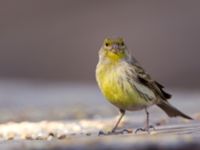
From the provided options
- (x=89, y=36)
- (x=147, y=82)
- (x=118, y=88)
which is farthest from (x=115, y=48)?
(x=89, y=36)

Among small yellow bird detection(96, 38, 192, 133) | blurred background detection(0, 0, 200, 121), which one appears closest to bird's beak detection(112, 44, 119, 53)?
small yellow bird detection(96, 38, 192, 133)

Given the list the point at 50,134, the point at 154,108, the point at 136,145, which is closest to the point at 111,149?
the point at 136,145

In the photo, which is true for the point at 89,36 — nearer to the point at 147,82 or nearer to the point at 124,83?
the point at 147,82

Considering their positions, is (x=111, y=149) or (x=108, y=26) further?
(x=108, y=26)

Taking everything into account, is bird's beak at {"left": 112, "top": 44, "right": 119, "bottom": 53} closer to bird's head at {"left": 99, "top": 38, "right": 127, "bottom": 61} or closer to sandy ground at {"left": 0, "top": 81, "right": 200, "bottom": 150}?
bird's head at {"left": 99, "top": 38, "right": 127, "bottom": 61}

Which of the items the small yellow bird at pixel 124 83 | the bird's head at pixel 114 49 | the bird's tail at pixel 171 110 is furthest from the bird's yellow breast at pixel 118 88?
the bird's tail at pixel 171 110

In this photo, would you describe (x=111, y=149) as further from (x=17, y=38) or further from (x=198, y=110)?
(x=17, y=38)
